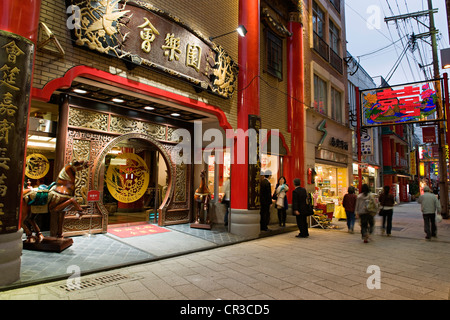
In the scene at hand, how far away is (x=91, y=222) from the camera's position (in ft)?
25.0

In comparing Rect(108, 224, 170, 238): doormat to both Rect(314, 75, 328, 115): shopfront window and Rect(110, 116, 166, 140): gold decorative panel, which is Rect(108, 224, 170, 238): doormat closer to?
Rect(110, 116, 166, 140): gold decorative panel

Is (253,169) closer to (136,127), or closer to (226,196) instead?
(226,196)

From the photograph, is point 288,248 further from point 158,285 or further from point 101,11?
point 101,11

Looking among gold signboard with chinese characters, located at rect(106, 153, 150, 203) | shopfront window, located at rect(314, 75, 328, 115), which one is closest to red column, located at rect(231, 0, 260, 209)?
gold signboard with chinese characters, located at rect(106, 153, 150, 203)

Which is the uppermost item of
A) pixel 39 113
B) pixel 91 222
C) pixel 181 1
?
pixel 181 1

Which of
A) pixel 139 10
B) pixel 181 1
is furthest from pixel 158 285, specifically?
pixel 181 1

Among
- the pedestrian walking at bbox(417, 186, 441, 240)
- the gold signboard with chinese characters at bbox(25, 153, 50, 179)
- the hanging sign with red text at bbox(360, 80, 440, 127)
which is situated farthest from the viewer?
the hanging sign with red text at bbox(360, 80, 440, 127)

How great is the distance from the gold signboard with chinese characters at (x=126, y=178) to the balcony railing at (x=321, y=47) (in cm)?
1022

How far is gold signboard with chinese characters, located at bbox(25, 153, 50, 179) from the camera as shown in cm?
772

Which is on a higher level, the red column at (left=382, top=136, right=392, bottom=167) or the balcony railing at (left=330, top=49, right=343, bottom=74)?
the balcony railing at (left=330, top=49, right=343, bottom=74)

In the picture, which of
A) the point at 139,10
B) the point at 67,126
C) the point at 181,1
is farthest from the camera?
the point at 181,1

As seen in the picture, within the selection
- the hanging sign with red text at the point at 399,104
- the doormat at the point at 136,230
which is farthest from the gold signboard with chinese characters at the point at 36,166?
the hanging sign with red text at the point at 399,104

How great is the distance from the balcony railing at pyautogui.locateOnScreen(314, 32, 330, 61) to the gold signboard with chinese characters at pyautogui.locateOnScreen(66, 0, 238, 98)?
705cm
